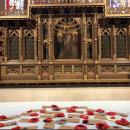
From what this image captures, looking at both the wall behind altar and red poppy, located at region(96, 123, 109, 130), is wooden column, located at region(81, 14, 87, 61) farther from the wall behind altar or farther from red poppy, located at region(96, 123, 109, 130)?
red poppy, located at region(96, 123, 109, 130)

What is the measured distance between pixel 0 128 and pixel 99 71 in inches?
268

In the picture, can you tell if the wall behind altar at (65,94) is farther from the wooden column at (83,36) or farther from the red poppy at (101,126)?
the red poppy at (101,126)

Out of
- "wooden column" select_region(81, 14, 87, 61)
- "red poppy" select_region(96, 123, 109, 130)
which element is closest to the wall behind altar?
"wooden column" select_region(81, 14, 87, 61)

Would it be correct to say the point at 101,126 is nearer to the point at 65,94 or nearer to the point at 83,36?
the point at 65,94

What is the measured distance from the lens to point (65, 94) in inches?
376

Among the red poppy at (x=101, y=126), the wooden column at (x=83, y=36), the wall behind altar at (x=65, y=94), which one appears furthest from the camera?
the wooden column at (x=83, y=36)

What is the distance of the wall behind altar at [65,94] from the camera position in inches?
357

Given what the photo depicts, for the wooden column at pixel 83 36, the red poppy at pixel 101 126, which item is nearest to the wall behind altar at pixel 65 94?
the wooden column at pixel 83 36

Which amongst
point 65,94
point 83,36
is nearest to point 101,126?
point 65,94

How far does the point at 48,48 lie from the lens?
11188 mm

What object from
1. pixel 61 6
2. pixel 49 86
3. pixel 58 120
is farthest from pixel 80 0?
pixel 58 120

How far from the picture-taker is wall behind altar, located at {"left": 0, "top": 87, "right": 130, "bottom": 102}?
9078mm

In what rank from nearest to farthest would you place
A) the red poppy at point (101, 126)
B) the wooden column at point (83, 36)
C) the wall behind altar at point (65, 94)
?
the red poppy at point (101, 126)
the wall behind altar at point (65, 94)
the wooden column at point (83, 36)

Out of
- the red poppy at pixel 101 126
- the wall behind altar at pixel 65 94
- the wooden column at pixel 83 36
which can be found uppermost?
the wooden column at pixel 83 36
